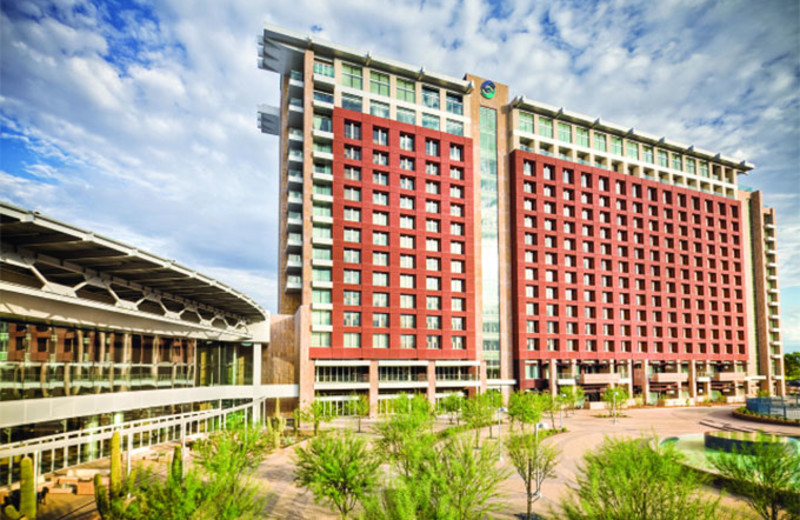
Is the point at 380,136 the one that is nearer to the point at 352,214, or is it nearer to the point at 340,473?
the point at 352,214

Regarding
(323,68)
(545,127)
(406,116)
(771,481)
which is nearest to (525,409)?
(771,481)

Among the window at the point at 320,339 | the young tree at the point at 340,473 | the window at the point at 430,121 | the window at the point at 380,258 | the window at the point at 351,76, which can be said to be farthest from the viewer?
the window at the point at 430,121

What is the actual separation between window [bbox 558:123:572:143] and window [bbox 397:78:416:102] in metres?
29.0

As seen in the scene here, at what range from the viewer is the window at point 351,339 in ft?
215

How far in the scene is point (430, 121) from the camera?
7569 cm

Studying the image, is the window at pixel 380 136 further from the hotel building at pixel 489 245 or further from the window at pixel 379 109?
the window at pixel 379 109

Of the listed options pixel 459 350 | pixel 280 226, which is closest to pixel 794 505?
pixel 459 350

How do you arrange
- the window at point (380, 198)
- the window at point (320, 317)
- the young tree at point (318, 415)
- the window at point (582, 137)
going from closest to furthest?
the young tree at point (318, 415)
the window at point (320, 317)
the window at point (380, 198)
the window at point (582, 137)

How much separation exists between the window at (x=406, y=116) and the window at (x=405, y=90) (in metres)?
1.84

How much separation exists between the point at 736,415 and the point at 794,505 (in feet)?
176

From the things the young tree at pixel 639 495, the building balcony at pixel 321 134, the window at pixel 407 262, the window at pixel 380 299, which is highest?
the building balcony at pixel 321 134

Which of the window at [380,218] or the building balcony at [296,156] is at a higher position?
the building balcony at [296,156]

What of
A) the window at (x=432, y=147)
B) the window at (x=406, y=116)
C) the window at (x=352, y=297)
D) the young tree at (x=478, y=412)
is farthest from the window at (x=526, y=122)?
the young tree at (x=478, y=412)

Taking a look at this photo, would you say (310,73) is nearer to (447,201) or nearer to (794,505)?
(447,201)
